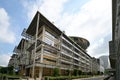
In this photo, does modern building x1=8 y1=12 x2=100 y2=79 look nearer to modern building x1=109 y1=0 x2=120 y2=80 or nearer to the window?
the window

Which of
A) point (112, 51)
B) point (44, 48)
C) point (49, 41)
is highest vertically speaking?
point (49, 41)

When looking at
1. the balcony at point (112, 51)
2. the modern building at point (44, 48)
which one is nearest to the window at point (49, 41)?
the modern building at point (44, 48)

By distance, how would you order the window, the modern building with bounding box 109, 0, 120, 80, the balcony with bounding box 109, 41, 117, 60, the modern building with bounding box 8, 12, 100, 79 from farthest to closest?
1. the window
2. the modern building with bounding box 8, 12, 100, 79
3. the balcony with bounding box 109, 41, 117, 60
4. the modern building with bounding box 109, 0, 120, 80

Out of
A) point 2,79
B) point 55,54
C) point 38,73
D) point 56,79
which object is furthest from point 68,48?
point 2,79

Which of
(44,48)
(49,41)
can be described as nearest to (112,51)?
(44,48)

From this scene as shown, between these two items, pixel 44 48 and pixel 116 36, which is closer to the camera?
pixel 116 36

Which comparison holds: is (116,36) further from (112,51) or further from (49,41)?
(49,41)

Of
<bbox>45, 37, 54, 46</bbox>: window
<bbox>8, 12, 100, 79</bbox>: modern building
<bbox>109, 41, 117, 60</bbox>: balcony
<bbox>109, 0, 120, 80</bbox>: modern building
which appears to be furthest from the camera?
<bbox>45, 37, 54, 46</bbox>: window

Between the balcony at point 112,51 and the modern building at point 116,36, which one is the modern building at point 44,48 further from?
the modern building at point 116,36

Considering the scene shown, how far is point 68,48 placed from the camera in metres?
72.6

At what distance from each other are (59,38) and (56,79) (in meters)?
27.4

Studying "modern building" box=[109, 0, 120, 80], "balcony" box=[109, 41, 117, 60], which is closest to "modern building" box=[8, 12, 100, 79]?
"balcony" box=[109, 41, 117, 60]

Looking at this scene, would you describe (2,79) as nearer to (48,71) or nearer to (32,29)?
(48,71)

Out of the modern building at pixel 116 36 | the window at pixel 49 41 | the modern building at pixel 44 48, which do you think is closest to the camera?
the modern building at pixel 116 36
